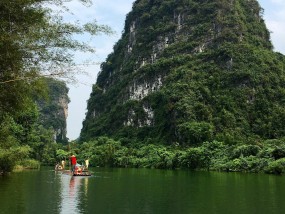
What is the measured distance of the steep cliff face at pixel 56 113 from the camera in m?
130

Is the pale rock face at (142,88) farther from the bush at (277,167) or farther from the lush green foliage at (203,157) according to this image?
the bush at (277,167)

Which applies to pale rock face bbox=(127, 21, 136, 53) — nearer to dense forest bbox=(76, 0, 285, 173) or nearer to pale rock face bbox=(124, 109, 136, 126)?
dense forest bbox=(76, 0, 285, 173)

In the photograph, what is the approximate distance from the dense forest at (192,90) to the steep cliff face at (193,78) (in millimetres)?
192

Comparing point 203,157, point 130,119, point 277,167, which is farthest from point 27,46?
point 130,119

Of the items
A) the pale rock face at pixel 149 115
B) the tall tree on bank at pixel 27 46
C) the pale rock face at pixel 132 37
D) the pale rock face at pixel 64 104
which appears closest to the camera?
the tall tree on bank at pixel 27 46

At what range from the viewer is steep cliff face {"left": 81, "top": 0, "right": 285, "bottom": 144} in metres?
68.3

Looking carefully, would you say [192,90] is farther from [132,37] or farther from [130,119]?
[132,37]

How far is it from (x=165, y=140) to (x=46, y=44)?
61310mm

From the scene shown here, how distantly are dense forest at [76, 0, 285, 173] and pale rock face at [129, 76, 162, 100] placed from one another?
0.22 metres

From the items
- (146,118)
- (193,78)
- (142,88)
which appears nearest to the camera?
(193,78)

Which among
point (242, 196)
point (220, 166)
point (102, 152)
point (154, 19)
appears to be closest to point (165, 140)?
point (102, 152)

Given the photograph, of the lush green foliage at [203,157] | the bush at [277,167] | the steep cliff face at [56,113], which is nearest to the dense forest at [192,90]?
the lush green foliage at [203,157]

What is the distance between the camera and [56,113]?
13562 centimetres

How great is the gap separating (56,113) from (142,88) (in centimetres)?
5524
